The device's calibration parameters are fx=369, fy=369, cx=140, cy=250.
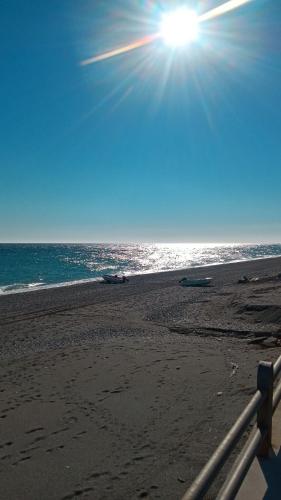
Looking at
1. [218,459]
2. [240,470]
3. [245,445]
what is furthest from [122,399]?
[218,459]

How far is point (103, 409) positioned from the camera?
6277mm

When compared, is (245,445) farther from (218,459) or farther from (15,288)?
(15,288)

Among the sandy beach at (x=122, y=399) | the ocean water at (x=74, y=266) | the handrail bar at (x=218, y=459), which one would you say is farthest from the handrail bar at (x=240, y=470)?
the ocean water at (x=74, y=266)

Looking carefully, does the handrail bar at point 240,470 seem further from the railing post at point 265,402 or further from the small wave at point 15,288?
the small wave at point 15,288

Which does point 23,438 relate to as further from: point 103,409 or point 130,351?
point 130,351

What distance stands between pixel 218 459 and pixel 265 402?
139 centimetres

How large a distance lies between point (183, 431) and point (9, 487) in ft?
7.97

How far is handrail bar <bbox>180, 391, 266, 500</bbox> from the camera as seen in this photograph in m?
2.19

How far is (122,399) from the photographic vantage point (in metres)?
6.69

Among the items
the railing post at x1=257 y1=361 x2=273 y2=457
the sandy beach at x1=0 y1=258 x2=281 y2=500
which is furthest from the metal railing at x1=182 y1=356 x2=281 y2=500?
the sandy beach at x1=0 y1=258 x2=281 y2=500

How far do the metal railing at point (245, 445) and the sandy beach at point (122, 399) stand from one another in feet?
4.11

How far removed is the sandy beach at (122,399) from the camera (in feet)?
14.7

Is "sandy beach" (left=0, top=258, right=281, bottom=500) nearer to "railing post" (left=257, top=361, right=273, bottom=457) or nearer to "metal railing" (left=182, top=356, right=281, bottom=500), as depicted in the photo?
"railing post" (left=257, top=361, right=273, bottom=457)

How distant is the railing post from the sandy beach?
3.55ft
